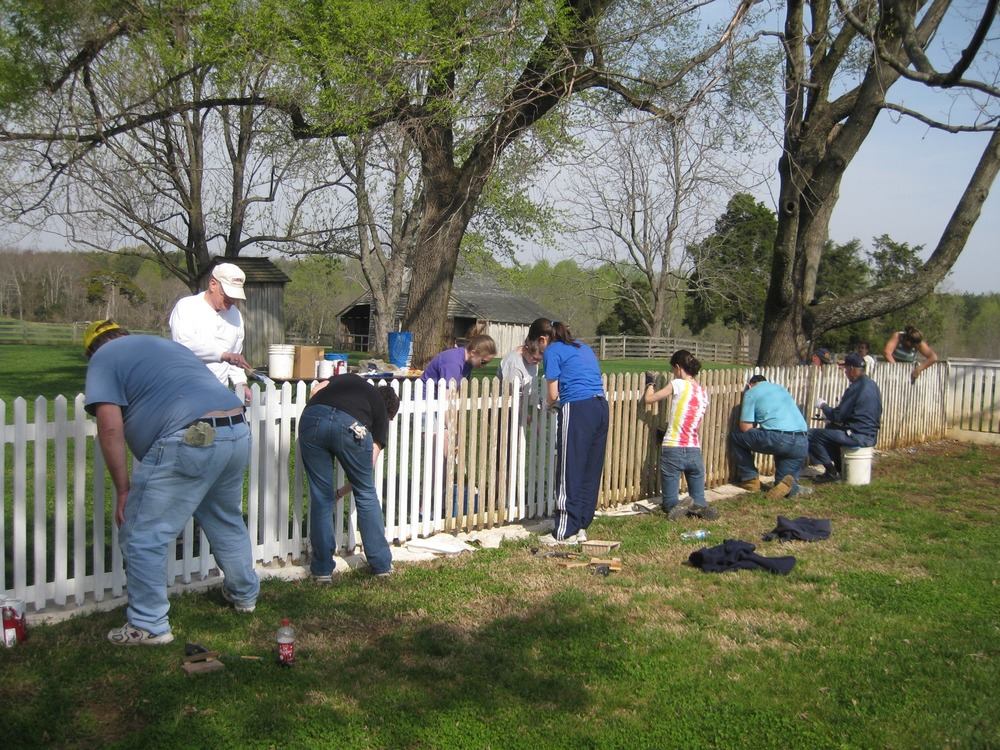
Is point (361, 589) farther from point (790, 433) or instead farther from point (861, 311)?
point (861, 311)

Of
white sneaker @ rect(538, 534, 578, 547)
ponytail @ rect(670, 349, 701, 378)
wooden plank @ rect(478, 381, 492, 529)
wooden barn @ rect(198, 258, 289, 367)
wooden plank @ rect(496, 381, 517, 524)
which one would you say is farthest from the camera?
wooden barn @ rect(198, 258, 289, 367)

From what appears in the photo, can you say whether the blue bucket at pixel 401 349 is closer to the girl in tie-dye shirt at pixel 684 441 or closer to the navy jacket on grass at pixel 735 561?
the girl in tie-dye shirt at pixel 684 441

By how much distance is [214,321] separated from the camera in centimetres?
548

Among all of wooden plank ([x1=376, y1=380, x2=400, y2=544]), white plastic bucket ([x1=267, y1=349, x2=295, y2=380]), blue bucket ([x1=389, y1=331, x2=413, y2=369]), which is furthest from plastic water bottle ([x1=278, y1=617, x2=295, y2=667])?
white plastic bucket ([x1=267, y1=349, x2=295, y2=380])

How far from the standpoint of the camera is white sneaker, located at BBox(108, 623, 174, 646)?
165 inches

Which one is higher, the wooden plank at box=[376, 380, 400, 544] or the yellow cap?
the yellow cap

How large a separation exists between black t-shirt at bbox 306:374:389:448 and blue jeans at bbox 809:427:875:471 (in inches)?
251

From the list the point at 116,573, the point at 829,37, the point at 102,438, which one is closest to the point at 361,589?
the point at 116,573

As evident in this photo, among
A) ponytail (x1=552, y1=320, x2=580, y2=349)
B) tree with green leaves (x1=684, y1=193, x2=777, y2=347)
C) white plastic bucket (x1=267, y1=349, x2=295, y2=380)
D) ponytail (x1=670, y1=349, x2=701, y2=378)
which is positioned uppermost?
tree with green leaves (x1=684, y1=193, x2=777, y2=347)

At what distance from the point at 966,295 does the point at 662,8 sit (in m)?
78.8

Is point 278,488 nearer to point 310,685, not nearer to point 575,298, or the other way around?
point 310,685

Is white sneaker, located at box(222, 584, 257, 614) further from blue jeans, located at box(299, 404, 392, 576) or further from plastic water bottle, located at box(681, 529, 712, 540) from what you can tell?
plastic water bottle, located at box(681, 529, 712, 540)

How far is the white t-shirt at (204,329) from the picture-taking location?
17.7 feet

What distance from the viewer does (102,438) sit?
4.00 metres
